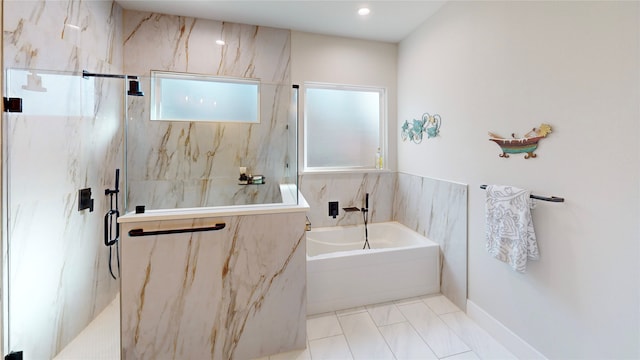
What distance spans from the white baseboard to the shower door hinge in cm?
336

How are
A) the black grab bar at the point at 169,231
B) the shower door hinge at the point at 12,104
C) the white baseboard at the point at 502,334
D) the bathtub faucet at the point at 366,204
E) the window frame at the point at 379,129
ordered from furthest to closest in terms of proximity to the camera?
the bathtub faucet at the point at 366,204, the window frame at the point at 379,129, the white baseboard at the point at 502,334, the black grab bar at the point at 169,231, the shower door hinge at the point at 12,104

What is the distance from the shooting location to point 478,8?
2.13 m

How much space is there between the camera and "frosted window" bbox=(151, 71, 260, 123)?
274 centimetres

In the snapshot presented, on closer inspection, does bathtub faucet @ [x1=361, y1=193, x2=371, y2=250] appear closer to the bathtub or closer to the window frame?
the window frame

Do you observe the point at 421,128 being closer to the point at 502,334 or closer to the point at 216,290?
the point at 502,334

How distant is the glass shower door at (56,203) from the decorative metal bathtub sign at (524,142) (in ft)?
9.86

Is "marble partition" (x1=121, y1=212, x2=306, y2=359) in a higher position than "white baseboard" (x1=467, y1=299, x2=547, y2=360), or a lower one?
higher

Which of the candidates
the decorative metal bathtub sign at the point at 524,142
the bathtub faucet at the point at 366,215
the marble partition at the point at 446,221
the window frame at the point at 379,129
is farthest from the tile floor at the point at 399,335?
the window frame at the point at 379,129

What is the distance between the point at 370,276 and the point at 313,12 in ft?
8.58

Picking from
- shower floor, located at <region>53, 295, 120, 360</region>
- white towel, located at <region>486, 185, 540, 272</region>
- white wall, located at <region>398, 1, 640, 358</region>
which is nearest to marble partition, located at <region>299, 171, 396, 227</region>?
white wall, located at <region>398, 1, 640, 358</region>

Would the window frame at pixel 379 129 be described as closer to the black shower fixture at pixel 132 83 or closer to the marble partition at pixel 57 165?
Result: the black shower fixture at pixel 132 83

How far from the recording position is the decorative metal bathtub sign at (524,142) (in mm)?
1653

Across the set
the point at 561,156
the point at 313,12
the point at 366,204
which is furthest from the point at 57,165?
the point at 561,156

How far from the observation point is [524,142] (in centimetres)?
176
